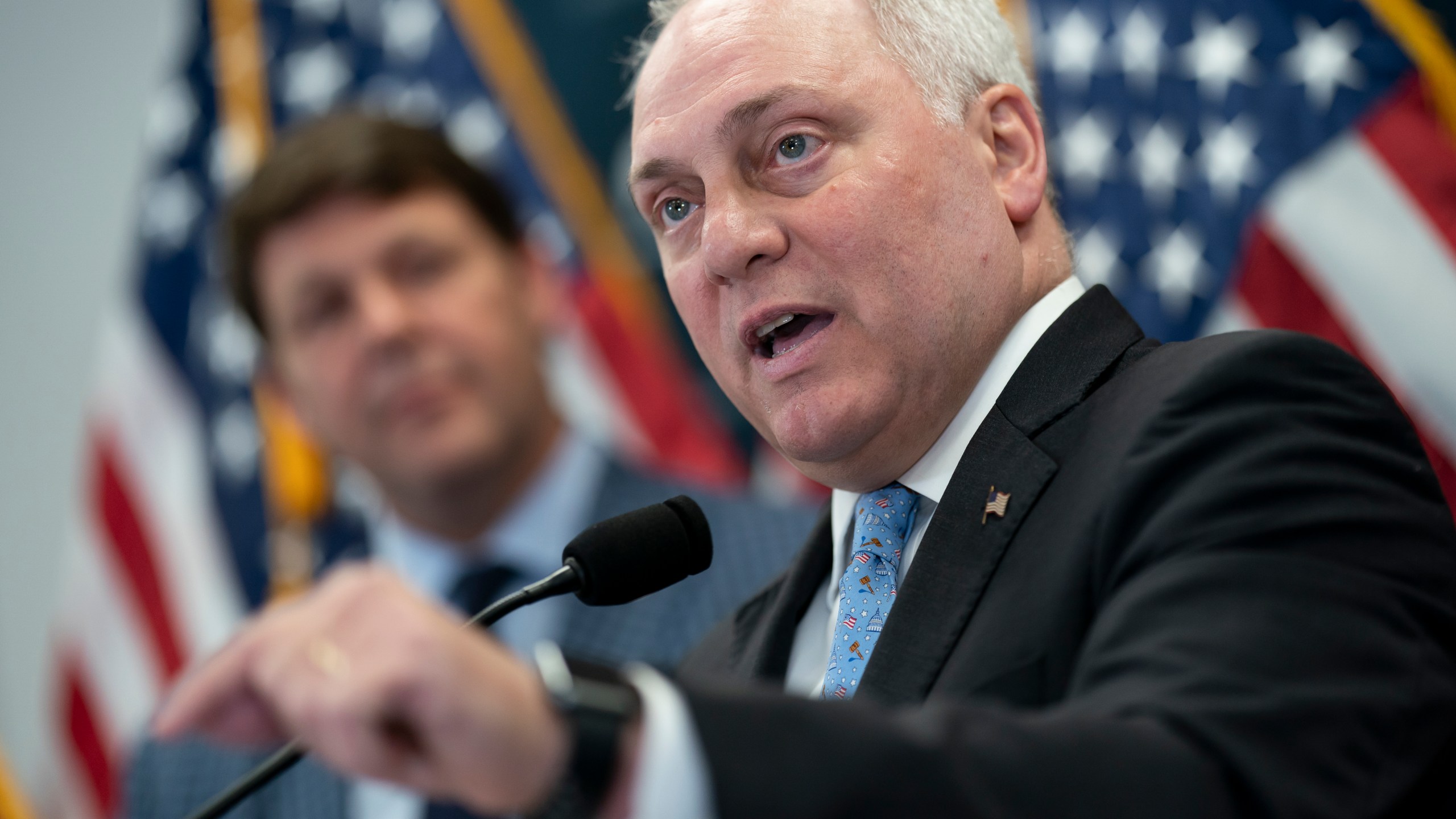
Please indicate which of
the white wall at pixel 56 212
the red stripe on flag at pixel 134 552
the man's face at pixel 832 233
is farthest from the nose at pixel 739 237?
the white wall at pixel 56 212

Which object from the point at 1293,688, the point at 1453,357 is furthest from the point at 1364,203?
the point at 1293,688

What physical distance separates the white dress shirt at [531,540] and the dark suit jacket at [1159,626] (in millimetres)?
1599

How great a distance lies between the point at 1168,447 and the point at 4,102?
4.18 metres

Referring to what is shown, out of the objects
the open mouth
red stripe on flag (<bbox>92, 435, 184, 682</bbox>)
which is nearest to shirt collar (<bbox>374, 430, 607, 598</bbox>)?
red stripe on flag (<bbox>92, 435, 184, 682</bbox>)

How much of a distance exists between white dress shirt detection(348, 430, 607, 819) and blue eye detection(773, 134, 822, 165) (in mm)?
1429

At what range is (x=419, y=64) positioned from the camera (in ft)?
12.1

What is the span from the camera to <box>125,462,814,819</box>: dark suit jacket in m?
2.49

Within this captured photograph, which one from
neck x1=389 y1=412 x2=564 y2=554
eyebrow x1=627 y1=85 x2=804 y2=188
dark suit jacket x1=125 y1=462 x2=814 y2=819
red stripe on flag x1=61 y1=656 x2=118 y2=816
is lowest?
red stripe on flag x1=61 y1=656 x2=118 y2=816

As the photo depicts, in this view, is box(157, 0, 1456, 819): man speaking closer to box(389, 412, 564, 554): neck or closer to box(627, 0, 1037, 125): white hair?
box(627, 0, 1037, 125): white hair

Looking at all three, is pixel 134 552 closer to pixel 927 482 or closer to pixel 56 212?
pixel 56 212

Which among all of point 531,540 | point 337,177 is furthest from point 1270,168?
point 337,177

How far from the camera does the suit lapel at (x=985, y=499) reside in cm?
112

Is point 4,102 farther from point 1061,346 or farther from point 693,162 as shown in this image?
point 1061,346

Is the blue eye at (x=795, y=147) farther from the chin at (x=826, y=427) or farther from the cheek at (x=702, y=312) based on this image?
the chin at (x=826, y=427)
